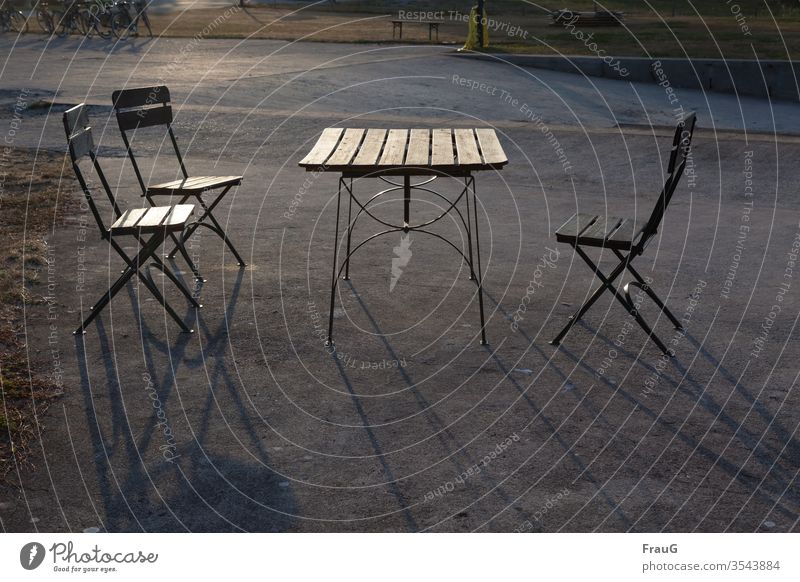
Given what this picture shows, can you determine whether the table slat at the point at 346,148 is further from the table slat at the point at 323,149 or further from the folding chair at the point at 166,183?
the folding chair at the point at 166,183

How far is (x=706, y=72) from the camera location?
1734 cm

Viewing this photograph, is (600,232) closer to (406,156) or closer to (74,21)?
(406,156)

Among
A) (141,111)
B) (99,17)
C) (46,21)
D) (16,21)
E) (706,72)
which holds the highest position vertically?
(141,111)

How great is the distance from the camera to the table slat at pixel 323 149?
5219 millimetres

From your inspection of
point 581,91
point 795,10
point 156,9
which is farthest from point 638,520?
point 156,9

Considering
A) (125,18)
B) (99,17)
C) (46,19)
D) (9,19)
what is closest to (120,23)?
(125,18)

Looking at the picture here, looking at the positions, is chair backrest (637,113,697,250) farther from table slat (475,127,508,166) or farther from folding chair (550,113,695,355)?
table slat (475,127,508,166)

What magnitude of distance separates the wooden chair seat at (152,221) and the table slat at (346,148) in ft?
3.18

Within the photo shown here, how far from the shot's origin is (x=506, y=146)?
11133 mm

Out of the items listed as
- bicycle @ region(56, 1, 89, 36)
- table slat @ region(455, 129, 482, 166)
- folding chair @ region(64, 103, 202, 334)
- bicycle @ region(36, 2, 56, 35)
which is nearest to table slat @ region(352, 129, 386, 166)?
table slat @ region(455, 129, 482, 166)

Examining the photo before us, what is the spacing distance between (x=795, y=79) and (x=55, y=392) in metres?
15.0

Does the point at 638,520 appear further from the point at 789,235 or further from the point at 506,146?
the point at 506,146

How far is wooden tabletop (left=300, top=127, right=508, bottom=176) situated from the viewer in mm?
5102

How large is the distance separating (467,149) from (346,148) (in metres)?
0.72
